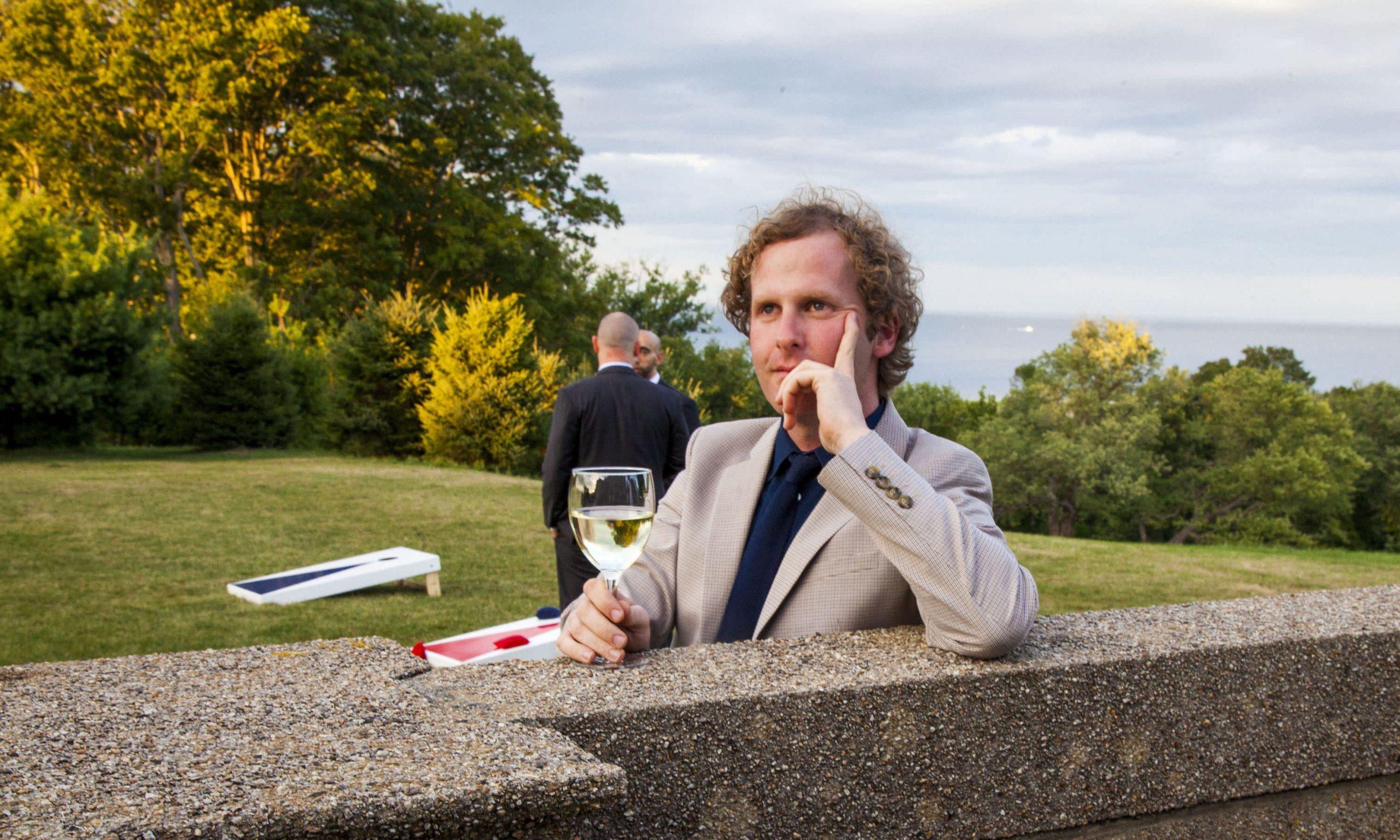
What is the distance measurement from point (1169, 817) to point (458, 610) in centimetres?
742

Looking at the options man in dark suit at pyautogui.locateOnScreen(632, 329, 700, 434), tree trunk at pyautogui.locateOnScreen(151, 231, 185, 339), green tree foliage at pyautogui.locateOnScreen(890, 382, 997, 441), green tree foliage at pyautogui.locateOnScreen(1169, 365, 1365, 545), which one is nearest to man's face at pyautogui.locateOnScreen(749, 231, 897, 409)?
man in dark suit at pyautogui.locateOnScreen(632, 329, 700, 434)

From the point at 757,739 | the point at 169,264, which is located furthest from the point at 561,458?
the point at 169,264

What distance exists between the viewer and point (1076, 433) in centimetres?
4303

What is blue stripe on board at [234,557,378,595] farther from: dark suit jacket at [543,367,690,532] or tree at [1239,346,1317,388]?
tree at [1239,346,1317,388]

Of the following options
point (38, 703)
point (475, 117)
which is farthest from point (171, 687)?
point (475, 117)

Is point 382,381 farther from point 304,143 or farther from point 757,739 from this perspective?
point 757,739

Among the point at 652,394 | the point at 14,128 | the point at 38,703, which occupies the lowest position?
the point at 38,703

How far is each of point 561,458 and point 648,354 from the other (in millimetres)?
1614

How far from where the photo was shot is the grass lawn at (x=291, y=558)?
8.02 metres

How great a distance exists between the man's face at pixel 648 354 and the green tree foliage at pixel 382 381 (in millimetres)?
14589

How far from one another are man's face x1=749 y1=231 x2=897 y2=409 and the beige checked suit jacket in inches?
6.7

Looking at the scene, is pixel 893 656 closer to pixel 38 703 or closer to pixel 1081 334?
pixel 38 703

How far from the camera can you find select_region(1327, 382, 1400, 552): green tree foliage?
3978 cm

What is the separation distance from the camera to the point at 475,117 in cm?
2953
